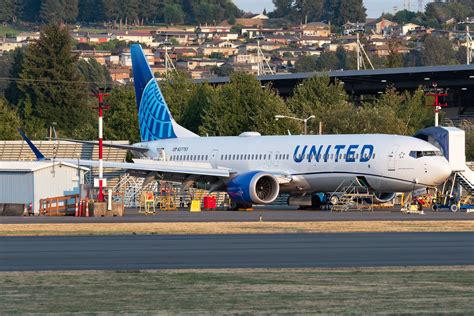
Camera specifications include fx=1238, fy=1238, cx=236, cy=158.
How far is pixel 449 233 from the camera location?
36.3 m

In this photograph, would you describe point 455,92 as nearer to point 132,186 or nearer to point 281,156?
point 132,186

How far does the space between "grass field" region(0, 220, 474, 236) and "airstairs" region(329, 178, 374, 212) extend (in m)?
12.0

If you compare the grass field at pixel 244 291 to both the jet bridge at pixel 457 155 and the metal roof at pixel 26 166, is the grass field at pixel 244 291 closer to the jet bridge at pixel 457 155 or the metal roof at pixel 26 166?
the jet bridge at pixel 457 155

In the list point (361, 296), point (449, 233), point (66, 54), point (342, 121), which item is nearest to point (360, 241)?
point (449, 233)

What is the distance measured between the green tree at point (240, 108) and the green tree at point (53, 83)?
161 ft

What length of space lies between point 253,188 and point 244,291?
34.3 meters

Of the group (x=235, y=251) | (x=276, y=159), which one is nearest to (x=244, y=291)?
(x=235, y=251)

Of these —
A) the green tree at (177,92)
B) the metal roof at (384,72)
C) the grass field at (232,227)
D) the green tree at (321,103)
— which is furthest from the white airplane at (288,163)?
the green tree at (177,92)

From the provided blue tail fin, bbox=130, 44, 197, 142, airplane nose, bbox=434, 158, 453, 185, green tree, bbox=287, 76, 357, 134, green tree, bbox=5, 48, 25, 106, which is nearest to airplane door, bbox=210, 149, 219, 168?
blue tail fin, bbox=130, 44, 197, 142

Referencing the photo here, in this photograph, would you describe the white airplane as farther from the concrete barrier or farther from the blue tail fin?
the concrete barrier

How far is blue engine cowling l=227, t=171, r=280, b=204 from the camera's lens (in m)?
55.8

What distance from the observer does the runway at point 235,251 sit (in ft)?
86.5

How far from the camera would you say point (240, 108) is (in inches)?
4055

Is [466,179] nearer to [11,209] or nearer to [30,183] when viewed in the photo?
[30,183]
